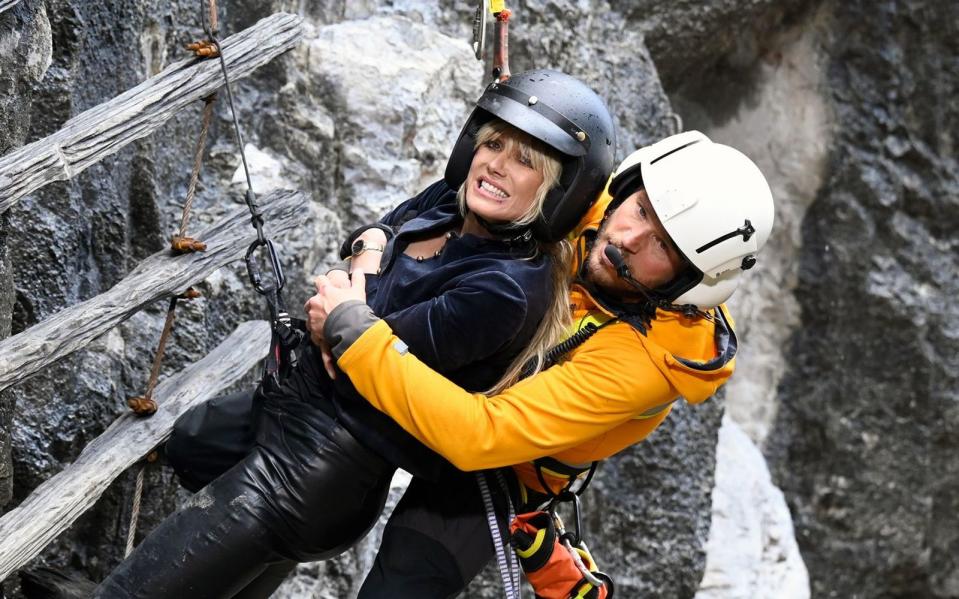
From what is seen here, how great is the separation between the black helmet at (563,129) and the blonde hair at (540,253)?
27mm

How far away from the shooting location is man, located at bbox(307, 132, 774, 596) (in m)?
3.11

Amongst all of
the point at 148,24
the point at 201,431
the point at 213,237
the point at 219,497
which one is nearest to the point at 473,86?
the point at 148,24

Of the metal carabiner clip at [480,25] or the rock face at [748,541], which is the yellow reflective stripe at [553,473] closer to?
the metal carabiner clip at [480,25]

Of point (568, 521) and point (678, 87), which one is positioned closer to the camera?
point (568, 521)

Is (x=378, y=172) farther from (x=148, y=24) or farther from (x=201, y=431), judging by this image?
(x=201, y=431)

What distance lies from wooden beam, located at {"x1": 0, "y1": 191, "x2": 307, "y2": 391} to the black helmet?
44.9 inches

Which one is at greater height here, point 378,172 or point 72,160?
point 72,160

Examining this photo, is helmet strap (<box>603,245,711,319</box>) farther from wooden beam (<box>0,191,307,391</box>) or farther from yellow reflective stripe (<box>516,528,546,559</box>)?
wooden beam (<box>0,191,307,391</box>)

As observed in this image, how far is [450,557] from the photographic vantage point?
11.4ft

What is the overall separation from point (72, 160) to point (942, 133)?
5.88 metres

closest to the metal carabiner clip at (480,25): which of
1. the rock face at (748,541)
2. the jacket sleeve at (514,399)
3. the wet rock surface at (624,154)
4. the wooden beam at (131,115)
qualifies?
the wooden beam at (131,115)

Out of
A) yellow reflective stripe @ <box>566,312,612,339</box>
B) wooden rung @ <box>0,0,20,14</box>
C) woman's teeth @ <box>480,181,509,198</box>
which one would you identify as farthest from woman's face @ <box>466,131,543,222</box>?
wooden rung @ <box>0,0,20,14</box>

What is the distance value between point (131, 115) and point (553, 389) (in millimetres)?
1376

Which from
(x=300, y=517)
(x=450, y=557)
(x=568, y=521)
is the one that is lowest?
(x=568, y=521)
